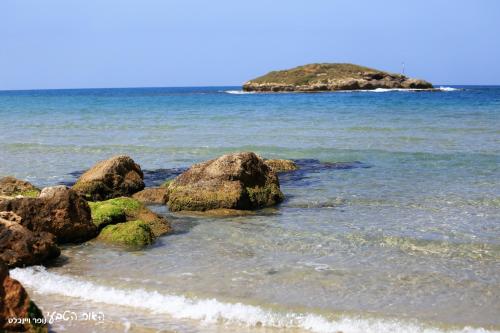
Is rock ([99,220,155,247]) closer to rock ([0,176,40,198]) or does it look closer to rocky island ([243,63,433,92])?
rock ([0,176,40,198])

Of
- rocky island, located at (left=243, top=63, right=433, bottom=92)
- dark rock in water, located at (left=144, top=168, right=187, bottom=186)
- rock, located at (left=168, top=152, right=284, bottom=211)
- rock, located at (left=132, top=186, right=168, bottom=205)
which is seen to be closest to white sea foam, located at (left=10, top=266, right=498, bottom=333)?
rock, located at (left=168, top=152, right=284, bottom=211)

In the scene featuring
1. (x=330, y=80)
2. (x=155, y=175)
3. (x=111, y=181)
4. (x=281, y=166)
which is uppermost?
(x=330, y=80)

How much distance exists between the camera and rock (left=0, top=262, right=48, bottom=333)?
5.87m

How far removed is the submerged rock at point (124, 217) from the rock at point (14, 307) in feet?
14.3

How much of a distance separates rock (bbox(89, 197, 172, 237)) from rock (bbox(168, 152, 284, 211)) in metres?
1.47

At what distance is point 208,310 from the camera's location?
7004mm

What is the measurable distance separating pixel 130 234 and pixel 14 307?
4188 mm

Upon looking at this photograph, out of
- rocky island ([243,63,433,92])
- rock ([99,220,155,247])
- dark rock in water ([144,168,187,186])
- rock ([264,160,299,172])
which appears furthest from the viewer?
rocky island ([243,63,433,92])

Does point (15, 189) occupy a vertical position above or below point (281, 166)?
above

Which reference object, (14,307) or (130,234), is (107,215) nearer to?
(130,234)

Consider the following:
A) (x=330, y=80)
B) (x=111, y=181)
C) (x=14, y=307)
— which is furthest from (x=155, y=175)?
(x=330, y=80)

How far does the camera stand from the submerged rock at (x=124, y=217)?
1065cm

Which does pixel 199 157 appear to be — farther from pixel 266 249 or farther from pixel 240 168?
pixel 266 249

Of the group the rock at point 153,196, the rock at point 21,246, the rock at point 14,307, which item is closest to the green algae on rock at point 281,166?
the rock at point 153,196
